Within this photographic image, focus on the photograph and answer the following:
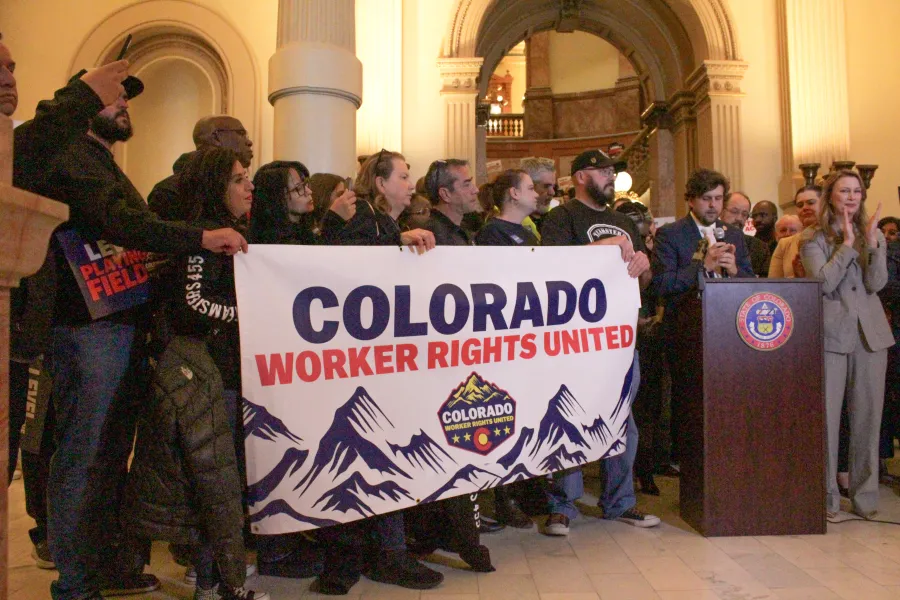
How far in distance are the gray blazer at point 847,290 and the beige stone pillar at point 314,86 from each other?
342 cm

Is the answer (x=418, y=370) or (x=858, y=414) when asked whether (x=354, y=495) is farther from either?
(x=858, y=414)

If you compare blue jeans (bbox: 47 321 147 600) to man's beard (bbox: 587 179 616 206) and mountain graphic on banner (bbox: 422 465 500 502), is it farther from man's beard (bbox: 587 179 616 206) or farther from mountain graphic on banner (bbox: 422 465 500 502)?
man's beard (bbox: 587 179 616 206)

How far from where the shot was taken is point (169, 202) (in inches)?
117

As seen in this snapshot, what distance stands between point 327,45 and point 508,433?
12.0 feet

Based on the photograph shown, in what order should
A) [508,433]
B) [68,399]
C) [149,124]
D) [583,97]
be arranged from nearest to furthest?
1. [68,399]
2. [508,433]
3. [149,124]
4. [583,97]

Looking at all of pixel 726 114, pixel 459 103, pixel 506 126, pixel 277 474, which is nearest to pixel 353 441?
pixel 277 474

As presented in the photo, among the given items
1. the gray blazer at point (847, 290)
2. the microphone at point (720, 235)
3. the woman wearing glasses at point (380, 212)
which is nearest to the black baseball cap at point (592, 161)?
the microphone at point (720, 235)

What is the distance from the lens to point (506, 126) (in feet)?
78.2

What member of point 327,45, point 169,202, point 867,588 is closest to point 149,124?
point 327,45

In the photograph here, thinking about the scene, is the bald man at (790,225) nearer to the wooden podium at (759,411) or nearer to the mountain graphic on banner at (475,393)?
the wooden podium at (759,411)

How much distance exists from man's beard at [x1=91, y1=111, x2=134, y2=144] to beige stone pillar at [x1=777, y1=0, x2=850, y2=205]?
8.77 meters

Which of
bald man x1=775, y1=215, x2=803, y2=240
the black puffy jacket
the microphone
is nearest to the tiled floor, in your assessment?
the black puffy jacket

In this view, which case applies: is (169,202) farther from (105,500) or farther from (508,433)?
(508,433)

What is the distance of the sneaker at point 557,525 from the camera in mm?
3473
